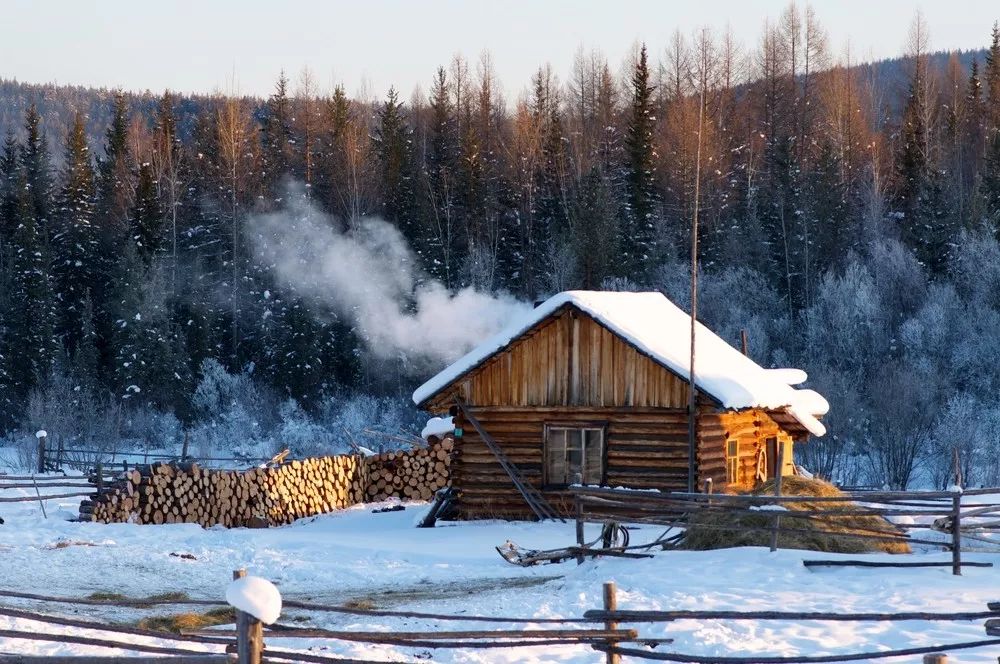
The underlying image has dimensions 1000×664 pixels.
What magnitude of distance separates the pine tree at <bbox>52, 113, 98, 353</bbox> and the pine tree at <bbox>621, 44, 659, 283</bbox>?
26439 mm

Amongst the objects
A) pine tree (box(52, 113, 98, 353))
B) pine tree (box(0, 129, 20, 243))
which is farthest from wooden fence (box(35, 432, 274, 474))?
pine tree (box(0, 129, 20, 243))

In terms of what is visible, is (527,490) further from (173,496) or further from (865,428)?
(865,428)

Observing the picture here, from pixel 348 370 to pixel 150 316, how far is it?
925cm

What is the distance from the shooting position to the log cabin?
24.0 metres

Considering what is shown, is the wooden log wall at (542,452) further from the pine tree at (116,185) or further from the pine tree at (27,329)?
the pine tree at (116,185)

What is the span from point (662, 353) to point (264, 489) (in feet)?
29.8

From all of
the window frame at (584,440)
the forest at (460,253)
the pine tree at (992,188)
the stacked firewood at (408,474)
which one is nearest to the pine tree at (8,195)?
the forest at (460,253)

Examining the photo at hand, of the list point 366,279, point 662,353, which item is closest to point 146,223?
point 366,279

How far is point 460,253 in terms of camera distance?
65.2 meters

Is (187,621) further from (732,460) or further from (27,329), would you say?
(27,329)

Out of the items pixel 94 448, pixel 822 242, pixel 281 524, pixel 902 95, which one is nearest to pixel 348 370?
pixel 94 448

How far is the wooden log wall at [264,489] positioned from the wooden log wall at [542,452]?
14.6ft

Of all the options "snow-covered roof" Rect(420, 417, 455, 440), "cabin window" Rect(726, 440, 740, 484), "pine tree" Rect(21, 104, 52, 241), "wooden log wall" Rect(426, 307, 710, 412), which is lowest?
"cabin window" Rect(726, 440, 740, 484)

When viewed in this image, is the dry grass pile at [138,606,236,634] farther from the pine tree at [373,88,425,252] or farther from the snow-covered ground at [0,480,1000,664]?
the pine tree at [373,88,425,252]
